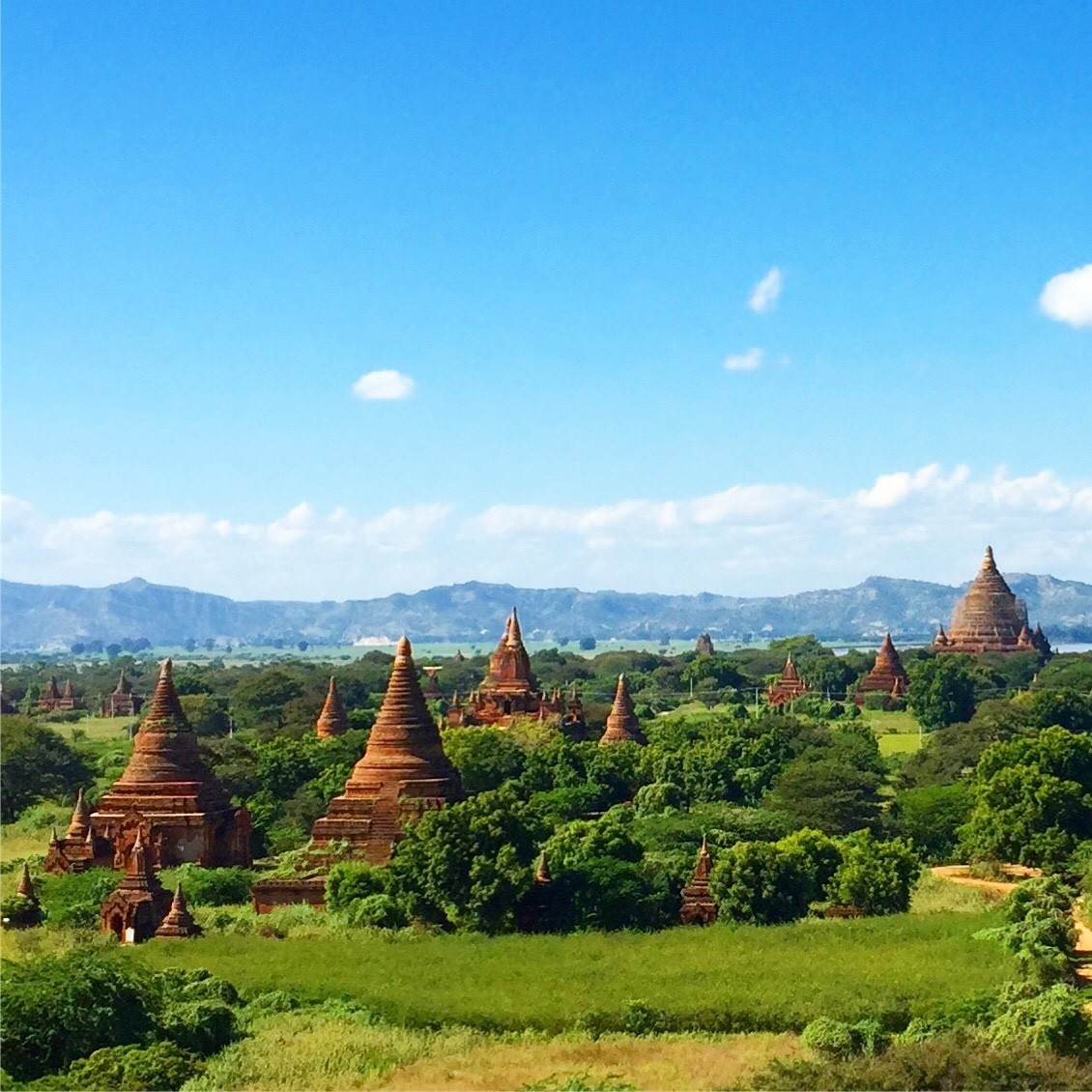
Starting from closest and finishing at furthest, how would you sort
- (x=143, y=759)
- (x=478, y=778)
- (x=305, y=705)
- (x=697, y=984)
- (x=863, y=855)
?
(x=697, y=984)
(x=863, y=855)
(x=143, y=759)
(x=478, y=778)
(x=305, y=705)

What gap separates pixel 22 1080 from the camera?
28.4 metres

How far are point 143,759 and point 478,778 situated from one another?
17.0 m

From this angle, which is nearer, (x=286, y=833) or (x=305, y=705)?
(x=286, y=833)

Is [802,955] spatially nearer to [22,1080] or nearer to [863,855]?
[863,855]

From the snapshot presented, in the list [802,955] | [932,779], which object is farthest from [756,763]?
[802,955]

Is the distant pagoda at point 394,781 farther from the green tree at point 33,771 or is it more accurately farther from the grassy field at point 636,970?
the green tree at point 33,771

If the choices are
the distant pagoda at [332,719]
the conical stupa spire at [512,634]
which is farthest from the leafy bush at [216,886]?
the conical stupa spire at [512,634]

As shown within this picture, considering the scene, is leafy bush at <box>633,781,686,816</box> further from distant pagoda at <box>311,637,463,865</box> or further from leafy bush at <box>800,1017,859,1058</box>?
leafy bush at <box>800,1017,859,1058</box>

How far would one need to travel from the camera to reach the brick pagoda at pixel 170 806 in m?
49.1

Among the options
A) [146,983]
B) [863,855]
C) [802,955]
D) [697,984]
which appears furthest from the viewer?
[863,855]

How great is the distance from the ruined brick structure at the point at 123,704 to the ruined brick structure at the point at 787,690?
135 feet

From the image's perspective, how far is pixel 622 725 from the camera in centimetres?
7944

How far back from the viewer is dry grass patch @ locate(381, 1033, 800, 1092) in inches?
1127

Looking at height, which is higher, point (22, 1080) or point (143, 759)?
point (143, 759)
